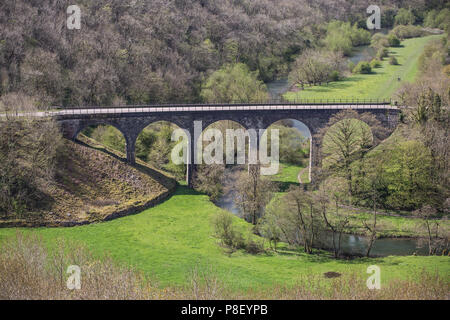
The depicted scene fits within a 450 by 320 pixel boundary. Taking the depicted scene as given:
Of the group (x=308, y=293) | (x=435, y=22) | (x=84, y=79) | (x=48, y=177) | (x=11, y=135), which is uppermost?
(x=435, y=22)

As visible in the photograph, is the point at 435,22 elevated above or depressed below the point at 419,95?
above

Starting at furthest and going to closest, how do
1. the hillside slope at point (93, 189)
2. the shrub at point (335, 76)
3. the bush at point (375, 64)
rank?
the bush at point (375, 64)
the shrub at point (335, 76)
the hillside slope at point (93, 189)

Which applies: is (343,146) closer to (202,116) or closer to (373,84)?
(202,116)

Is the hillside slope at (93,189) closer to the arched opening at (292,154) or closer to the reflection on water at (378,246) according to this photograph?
the arched opening at (292,154)

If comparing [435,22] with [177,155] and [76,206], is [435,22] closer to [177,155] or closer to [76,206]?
[177,155]

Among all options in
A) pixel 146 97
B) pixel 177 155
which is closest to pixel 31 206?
pixel 177 155

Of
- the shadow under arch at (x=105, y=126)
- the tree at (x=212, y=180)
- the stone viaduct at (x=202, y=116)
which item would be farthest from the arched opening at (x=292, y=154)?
the shadow under arch at (x=105, y=126)

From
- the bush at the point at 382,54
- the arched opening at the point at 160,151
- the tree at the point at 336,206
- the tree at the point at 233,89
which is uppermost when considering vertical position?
the bush at the point at 382,54

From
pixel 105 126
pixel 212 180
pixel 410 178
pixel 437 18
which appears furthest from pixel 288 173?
pixel 437 18
